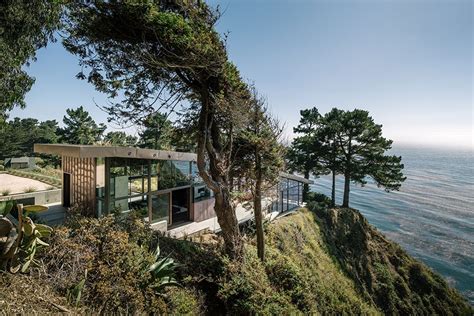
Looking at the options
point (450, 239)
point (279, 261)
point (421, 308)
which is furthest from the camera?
point (450, 239)

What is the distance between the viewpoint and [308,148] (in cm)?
2133

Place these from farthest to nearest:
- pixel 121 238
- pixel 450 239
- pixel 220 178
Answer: pixel 450 239 → pixel 220 178 → pixel 121 238

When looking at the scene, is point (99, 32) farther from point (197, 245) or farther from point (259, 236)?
point (259, 236)

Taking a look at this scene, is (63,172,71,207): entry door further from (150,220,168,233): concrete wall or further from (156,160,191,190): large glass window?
(150,220,168,233): concrete wall

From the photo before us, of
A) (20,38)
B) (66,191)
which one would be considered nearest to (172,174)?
(66,191)

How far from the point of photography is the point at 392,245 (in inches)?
723

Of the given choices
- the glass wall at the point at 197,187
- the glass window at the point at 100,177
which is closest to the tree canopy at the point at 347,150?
the glass wall at the point at 197,187

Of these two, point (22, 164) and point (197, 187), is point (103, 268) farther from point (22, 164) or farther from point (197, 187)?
point (22, 164)

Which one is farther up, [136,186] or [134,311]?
[136,186]

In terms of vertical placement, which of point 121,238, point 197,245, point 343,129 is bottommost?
point 197,245

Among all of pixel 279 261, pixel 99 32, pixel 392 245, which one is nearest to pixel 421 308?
pixel 392 245

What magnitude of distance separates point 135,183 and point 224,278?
14.8 ft

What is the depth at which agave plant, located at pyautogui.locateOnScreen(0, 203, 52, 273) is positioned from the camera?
3.67 meters

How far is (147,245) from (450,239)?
3285 cm
